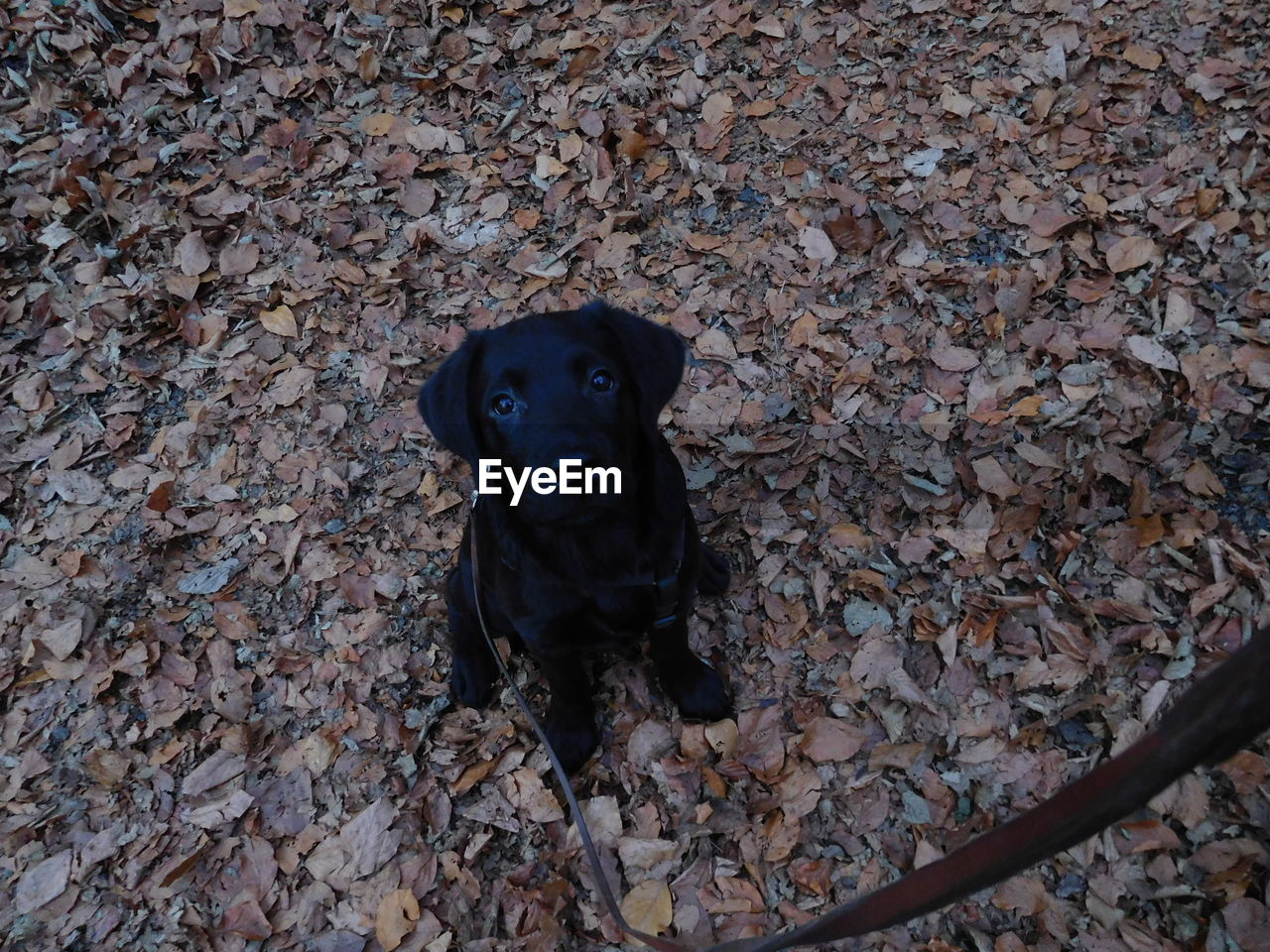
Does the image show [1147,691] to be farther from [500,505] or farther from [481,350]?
[481,350]

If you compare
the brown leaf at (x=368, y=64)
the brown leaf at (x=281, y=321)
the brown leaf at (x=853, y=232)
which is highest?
the brown leaf at (x=368, y=64)

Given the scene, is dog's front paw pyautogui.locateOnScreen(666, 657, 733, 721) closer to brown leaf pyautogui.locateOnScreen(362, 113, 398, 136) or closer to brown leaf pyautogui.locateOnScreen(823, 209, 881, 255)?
brown leaf pyautogui.locateOnScreen(823, 209, 881, 255)

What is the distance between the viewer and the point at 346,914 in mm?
2457

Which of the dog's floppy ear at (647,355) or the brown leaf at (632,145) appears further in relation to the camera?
the brown leaf at (632,145)

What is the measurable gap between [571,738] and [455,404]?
1.17 meters

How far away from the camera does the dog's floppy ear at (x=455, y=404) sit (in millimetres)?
2184

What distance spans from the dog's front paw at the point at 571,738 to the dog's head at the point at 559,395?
875 mm

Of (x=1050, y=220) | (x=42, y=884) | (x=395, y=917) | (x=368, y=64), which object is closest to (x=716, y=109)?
(x=1050, y=220)

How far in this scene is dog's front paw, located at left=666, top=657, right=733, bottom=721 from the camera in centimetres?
264

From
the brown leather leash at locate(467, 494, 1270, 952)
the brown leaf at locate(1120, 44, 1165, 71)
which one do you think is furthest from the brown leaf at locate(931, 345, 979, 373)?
the brown leather leash at locate(467, 494, 1270, 952)

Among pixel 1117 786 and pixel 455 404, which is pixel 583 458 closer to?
pixel 455 404

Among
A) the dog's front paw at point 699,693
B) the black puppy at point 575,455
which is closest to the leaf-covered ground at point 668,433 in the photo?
the dog's front paw at point 699,693

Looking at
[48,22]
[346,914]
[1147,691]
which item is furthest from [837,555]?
A: [48,22]

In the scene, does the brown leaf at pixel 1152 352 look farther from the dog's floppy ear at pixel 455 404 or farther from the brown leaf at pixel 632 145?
the dog's floppy ear at pixel 455 404
